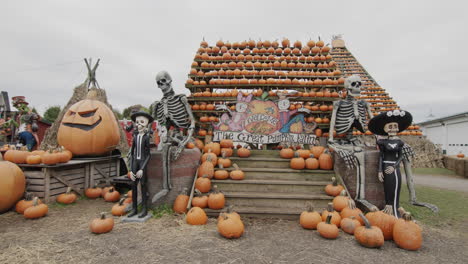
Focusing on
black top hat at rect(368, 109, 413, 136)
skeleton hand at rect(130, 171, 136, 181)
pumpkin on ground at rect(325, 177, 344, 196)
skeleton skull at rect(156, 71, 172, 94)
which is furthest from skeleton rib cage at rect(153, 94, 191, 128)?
black top hat at rect(368, 109, 413, 136)

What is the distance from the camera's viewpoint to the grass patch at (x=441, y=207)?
14.8 ft

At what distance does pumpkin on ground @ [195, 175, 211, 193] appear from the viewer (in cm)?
483

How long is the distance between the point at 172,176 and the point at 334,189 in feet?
10.4

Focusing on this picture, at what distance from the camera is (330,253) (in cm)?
313

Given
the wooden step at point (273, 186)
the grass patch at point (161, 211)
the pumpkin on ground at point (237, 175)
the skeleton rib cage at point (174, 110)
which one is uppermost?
the skeleton rib cage at point (174, 110)

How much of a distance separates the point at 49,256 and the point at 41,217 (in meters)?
1.90

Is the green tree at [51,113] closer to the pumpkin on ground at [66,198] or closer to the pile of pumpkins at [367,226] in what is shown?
the pumpkin on ground at [66,198]

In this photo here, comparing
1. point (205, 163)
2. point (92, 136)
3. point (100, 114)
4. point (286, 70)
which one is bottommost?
point (205, 163)

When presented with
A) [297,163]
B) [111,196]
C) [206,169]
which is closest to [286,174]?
[297,163]

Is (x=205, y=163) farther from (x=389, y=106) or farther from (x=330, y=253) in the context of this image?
(x=389, y=106)

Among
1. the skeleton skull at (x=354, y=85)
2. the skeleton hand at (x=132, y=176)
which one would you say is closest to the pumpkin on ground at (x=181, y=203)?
the skeleton hand at (x=132, y=176)

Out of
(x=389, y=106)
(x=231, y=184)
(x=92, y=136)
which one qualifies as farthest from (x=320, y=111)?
(x=389, y=106)

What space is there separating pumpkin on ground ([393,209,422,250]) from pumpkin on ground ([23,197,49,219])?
224 inches

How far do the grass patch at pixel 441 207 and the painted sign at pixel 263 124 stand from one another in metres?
2.74
